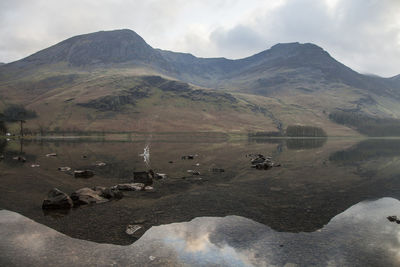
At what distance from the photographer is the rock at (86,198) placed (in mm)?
31359

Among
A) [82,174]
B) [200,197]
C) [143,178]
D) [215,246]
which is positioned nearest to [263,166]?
[143,178]

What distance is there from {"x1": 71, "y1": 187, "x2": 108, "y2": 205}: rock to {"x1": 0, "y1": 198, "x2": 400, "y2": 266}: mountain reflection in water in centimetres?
600

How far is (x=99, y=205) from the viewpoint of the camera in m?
31.1

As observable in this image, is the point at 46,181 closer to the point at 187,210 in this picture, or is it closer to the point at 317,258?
the point at 187,210

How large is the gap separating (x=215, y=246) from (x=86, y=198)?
17.6 m

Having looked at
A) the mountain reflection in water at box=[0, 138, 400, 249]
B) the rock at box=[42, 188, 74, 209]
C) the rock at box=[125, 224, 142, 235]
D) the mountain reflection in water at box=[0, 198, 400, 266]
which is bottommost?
the mountain reflection in water at box=[0, 138, 400, 249]

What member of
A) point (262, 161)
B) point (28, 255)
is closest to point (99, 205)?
point (28, 255)

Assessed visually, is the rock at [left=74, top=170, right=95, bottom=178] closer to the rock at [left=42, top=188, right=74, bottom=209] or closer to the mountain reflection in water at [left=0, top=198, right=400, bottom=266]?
the rock at [left=42, top=188, right=74, bottom=209]

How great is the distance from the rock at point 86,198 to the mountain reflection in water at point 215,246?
6004 millimetres

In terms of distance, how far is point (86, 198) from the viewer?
1257 inches

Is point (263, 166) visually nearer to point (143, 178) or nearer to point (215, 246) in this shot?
point (143, 178)

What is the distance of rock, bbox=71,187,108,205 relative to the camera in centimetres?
3136

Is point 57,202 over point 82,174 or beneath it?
over

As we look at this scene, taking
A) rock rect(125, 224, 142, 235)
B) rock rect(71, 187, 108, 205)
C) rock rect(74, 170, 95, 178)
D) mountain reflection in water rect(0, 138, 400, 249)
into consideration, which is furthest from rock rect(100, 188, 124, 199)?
rock rect(74, 170, 95, 178)
